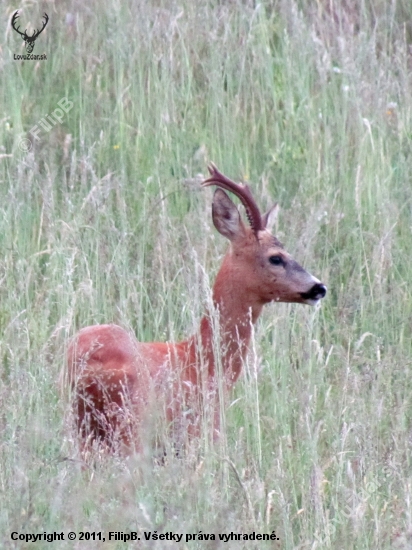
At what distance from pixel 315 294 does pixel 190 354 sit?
57 centimetres

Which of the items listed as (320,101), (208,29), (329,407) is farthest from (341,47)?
(329,407)

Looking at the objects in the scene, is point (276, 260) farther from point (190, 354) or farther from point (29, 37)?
point (29, 37)

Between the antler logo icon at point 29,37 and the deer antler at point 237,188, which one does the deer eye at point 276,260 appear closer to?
the deer antler at point 237,188

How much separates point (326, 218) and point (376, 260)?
618mm

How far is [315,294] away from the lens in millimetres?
4949

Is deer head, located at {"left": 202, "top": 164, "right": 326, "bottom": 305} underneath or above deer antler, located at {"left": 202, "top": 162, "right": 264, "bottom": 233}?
underneath

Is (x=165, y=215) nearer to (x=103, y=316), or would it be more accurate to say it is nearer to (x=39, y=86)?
(x=103, y=316)

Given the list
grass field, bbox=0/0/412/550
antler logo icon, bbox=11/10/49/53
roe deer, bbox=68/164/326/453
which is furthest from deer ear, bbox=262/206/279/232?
antler logo icon, bbox=11/10/49/53

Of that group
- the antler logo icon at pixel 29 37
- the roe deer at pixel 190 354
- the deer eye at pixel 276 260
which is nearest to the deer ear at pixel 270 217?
the roe deer at pixel 190 354

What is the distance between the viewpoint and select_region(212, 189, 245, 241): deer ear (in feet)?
17.1

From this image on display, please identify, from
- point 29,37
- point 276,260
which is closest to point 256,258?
point 276,260

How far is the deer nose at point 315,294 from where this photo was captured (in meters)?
4.94

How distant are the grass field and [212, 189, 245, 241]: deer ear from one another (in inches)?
6.4

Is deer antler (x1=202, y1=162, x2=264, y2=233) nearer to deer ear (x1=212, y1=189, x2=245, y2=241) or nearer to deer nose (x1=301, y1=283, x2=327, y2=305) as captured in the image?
deer ear (x1=212, y1=189, x2=245, y2=241)
